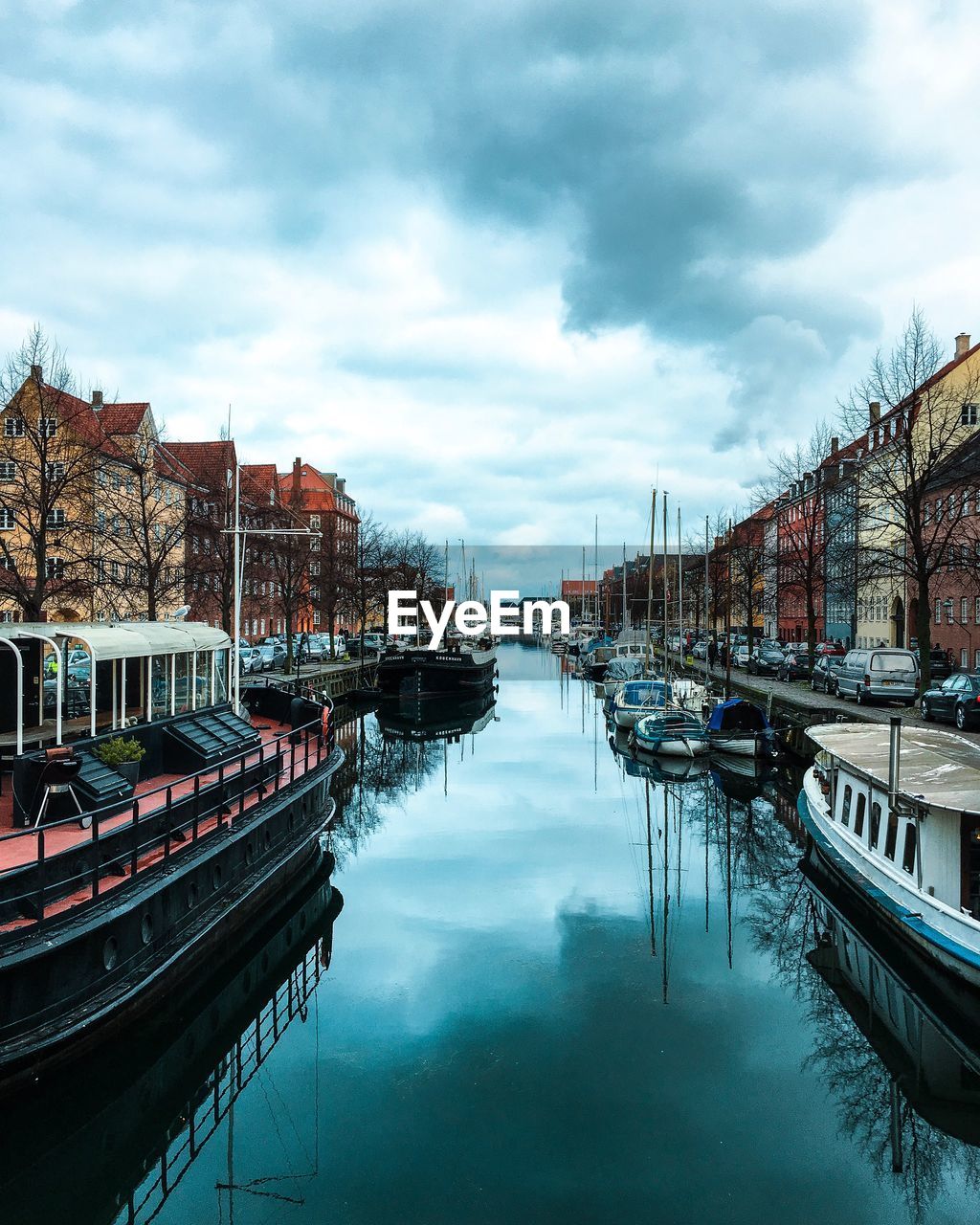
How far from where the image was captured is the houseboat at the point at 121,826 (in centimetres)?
908

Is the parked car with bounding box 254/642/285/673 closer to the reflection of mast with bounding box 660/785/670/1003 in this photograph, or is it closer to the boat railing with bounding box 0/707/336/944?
the reflection of mast with bounding box 660/785/670/1003

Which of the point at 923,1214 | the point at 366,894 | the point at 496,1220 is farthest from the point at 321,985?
the point at 923,1214

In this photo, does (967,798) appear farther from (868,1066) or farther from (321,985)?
Answer: (321,985)

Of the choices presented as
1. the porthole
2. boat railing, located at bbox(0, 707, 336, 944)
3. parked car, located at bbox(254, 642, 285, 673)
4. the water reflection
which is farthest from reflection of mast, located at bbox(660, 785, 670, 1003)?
parked car, located at bbox(254, 642, 285, 673)

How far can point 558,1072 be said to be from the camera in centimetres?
1043

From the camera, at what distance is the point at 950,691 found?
29.4 m

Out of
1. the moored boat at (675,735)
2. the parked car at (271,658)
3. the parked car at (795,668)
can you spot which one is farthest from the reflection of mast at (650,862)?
the parked car at (271,658)

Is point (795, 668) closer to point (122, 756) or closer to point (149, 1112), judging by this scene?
point (122, 756)

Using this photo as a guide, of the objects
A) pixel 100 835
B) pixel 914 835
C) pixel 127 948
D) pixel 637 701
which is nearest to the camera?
pixel 127 948

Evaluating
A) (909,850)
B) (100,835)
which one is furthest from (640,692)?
(100,835)

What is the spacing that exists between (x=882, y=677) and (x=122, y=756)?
29.4m

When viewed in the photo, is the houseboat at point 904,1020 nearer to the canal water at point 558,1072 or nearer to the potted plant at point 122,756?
the canal water at point 558,1072

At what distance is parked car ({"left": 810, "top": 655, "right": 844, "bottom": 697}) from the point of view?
3972 centimetres

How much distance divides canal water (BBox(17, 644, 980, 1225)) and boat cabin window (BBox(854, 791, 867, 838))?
1780mm
